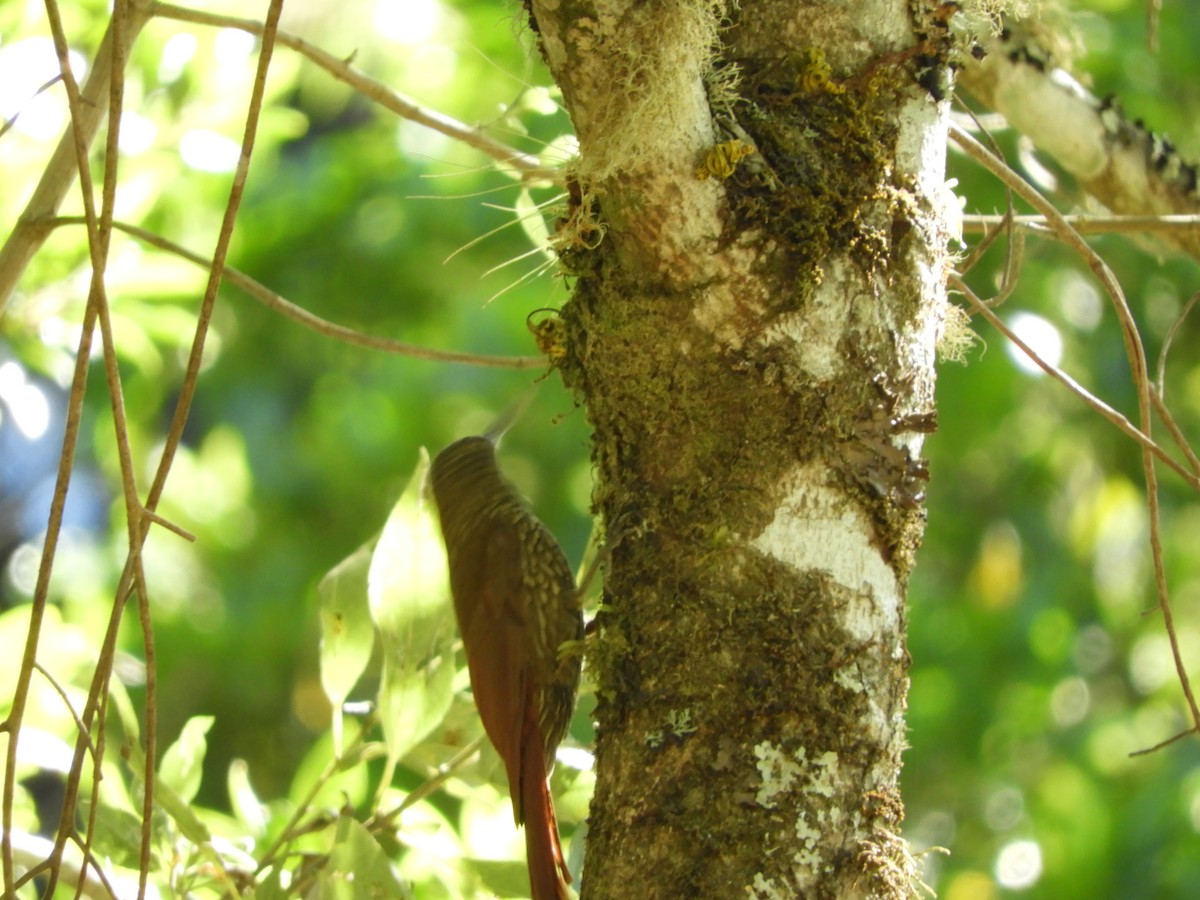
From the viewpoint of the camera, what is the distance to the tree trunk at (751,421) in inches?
57.4

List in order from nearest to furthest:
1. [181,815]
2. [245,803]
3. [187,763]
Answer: [181,815], [187,763], [245,803]

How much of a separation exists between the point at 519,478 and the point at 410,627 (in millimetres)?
3807

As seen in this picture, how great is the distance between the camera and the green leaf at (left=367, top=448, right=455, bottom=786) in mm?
2207

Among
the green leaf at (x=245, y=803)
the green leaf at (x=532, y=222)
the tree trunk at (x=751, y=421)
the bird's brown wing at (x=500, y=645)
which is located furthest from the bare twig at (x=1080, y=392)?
the green leaf at (x=245, y=803)

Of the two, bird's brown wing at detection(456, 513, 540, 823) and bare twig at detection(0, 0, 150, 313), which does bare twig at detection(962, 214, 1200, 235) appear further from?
bare twig at detection(0, 0, 150, 313)

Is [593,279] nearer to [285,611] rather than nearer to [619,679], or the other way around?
[619,679]

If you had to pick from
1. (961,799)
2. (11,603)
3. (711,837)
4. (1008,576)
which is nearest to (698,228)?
(711,837)

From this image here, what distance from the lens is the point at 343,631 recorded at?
2332mm

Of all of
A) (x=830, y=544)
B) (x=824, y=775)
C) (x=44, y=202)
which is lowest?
(x=824, y=775)

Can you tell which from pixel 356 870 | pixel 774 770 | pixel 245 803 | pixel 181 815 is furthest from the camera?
pixel 245 803

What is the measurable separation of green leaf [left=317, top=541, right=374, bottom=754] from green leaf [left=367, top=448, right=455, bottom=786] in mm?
94

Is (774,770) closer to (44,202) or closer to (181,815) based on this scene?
(181,815)

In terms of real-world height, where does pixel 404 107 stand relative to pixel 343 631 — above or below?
above

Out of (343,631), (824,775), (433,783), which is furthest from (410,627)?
(824,775)
